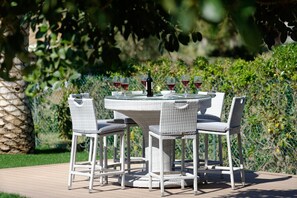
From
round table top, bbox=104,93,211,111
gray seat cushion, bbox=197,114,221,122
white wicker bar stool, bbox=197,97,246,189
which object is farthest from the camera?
gray seat cushion, bbox=197,114,221,122

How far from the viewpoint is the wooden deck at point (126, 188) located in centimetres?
929

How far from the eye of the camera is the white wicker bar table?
9.22 metres

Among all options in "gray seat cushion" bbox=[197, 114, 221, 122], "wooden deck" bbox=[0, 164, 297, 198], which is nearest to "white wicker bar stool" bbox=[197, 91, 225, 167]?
"gray seat cushion" bbox=[197, 114, 221, 122]

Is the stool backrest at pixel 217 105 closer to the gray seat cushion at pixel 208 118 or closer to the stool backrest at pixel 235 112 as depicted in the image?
the gray seat cushion at pixel 208 118

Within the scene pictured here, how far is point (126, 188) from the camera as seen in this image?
32.2ft

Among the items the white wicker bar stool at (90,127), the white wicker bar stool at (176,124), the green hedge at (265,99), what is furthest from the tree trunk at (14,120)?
the white wicker bar stool at (176,124)

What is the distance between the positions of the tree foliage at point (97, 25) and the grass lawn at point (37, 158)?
7312 mm

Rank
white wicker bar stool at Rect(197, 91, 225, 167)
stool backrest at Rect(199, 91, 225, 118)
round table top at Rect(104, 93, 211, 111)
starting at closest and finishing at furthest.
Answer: round table top at Rect(104, 93, 211, 111)
white wicker bar stool at Rect(197, 91, 225, 167)
stool backrest at Rect(199, 91, 225, 118)

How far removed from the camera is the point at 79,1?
3449 mm

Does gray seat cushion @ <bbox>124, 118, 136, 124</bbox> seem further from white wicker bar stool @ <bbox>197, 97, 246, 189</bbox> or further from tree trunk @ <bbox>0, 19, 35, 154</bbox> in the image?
tree trunk @ <bbox>0, 19, 35, 154</bbox>

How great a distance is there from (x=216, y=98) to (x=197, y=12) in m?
8.83

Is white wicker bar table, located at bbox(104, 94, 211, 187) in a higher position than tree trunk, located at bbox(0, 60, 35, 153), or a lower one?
lower

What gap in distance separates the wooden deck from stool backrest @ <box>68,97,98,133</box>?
814 mm

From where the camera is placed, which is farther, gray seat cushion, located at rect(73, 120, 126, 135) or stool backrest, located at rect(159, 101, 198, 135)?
gray seat cushion, located at rect(73, 120, 126, 135)
